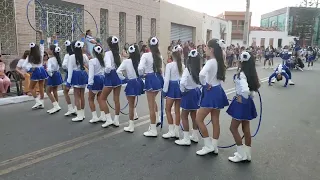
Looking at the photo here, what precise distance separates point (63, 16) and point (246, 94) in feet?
41.7

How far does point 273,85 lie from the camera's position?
14109 millimetres

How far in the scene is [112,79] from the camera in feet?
20.7

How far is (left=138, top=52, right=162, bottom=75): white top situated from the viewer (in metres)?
5.77

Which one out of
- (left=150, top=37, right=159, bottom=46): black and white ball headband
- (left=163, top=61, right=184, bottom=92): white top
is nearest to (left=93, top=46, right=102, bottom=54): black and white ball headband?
(left=150, top=37, right=159, bottom=46): black and white ball headband

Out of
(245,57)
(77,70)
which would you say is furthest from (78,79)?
(245,57)

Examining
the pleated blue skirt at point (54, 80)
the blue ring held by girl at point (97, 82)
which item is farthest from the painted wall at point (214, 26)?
the blue ring held by girl at point (97, 82)

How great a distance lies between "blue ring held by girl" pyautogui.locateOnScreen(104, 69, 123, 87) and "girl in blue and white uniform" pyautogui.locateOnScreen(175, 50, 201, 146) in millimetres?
1661

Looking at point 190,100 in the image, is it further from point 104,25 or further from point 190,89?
point 104,25

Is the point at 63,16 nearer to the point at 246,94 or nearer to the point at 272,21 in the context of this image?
the point at 246,94

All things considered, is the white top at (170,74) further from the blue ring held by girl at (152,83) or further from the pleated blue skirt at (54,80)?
the pleated blue skirt at (54,80)

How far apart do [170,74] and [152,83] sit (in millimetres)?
514

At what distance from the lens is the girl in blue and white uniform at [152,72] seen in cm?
582

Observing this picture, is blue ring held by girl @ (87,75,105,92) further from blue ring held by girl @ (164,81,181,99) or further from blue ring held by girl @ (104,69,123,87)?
blue ring held by girl @ (164,81,181,99)

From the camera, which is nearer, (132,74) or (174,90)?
(174,90)
